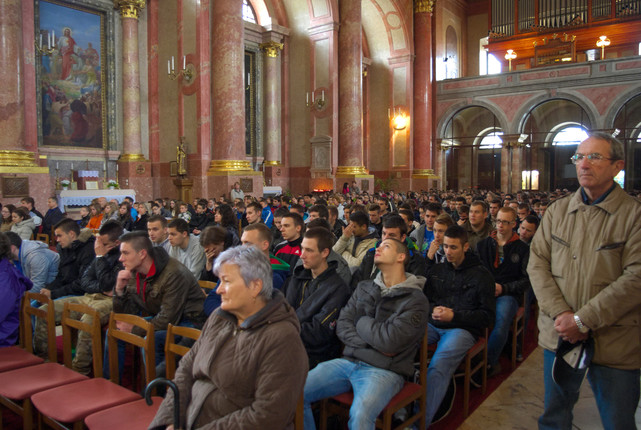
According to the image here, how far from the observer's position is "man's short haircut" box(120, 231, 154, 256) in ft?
12.0

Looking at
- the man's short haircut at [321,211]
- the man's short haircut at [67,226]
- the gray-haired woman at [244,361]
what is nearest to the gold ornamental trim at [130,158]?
the man's short haircut at [321,211]

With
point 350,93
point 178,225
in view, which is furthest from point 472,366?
point 350,93

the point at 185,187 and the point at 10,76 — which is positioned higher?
the point at 10,76

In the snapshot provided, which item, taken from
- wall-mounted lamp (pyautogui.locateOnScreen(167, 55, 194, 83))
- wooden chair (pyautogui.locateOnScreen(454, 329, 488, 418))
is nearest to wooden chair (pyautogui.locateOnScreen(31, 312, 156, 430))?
wooden chair (pyautogui.locateOnScreen(454, 329, 488, 418))

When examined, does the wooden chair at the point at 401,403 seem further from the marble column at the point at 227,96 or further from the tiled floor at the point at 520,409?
the marble column at the point at 227,96

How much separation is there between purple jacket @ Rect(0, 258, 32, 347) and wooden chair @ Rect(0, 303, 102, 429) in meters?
0.50

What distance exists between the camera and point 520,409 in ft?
12.3

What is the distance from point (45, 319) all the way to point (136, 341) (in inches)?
43.6

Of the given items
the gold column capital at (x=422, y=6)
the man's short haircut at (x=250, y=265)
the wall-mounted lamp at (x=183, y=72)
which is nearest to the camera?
the man's short haircut at (x=250, y=265)

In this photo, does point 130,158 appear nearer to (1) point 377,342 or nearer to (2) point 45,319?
(2) point 45,319

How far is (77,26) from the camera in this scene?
552 inches

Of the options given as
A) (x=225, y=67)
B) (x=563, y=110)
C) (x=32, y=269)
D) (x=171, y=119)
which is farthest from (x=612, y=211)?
(x=563, y=110)

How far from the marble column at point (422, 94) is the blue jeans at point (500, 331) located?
18550mm

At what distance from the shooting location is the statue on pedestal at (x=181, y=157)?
46.8 feet
